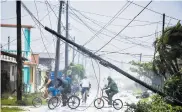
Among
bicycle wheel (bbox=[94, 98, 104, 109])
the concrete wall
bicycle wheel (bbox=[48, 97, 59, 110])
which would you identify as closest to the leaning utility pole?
bicycle wheel (bbox=[48, 97, 59, 110])

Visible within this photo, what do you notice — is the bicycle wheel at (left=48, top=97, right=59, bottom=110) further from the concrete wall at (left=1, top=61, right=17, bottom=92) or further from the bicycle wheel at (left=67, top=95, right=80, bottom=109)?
the concrete wall at (left=1, top=61, right=17, bottom=92)

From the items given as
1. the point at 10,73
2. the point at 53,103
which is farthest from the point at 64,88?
the point at 10,73

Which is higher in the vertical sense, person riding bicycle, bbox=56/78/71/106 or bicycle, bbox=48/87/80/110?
person riding bicycle, bbox=56/78/71/106

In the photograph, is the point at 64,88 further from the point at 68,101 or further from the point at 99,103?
the point at 99,103

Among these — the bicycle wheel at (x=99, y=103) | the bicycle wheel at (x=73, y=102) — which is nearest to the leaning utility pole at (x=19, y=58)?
the bicycle wheel at (x=73, y=102)

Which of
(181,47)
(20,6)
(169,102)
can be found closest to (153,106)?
(169,102)

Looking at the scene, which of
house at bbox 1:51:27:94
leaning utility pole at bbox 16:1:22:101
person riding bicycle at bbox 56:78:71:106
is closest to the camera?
person riding bicycle at bbox 56:78:71:106

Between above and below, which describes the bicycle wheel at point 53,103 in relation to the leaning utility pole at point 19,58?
below

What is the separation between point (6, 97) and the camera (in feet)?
80.0

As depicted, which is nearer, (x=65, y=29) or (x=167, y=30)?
(x=167, y=30)

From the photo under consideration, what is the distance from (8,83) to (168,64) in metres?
15.3

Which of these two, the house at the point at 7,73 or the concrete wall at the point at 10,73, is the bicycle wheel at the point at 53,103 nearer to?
the house at the point at 7,73

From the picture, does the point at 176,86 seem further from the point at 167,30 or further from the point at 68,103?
the point at 68,103

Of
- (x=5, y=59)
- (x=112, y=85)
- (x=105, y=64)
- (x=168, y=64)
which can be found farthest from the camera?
(x=5, y=59)
